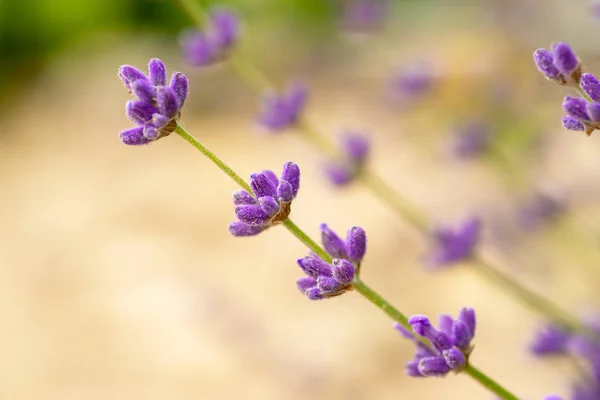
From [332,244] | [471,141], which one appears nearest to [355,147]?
[471,141]

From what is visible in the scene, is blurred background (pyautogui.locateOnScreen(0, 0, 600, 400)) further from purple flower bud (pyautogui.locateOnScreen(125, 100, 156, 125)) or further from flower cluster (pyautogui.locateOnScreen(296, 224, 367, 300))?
purple flower bud (pyautogui.locateOnScreen(125, 100, 156, 125))

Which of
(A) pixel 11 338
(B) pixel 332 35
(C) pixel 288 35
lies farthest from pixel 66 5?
(A) pixel 11 338

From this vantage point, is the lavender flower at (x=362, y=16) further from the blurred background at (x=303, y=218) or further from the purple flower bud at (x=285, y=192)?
the purple flower bud at (x=285, y=192)

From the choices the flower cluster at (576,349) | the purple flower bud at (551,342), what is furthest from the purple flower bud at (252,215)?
the purple flower bud at (551,342)

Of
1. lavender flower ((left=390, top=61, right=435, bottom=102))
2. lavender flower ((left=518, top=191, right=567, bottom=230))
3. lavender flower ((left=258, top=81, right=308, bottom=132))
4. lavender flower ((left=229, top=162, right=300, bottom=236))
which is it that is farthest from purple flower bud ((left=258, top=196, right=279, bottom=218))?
lavender flower ((left=390, top=61, right=435, bottom=102))

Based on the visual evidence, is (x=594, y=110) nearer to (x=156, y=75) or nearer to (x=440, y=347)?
(x=440, y=347)

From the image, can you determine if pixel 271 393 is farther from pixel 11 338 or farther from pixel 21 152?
pixel 21 152
